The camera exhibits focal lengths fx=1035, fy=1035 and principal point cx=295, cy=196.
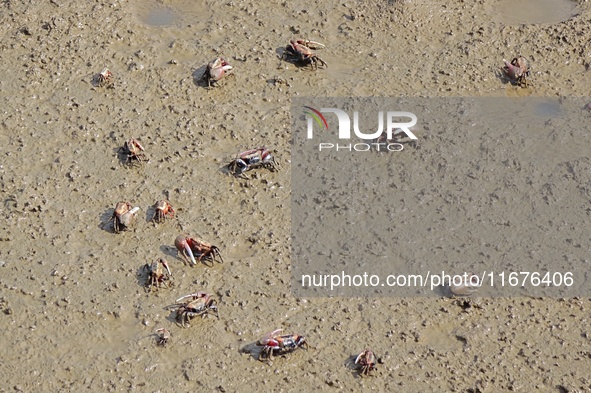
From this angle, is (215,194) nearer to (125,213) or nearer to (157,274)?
(125,213)

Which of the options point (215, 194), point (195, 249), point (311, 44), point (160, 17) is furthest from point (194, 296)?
point (160, 17)

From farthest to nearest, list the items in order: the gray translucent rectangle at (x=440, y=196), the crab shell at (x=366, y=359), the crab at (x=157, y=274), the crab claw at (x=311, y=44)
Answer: the crab claw at (x=311, y=44), the gray translucent rectangle at (x=440, y=196), the crab at (x=157, y=274), the crab shell at (x=366, y=359)

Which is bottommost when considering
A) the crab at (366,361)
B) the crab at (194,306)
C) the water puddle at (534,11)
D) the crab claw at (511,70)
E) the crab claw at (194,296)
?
the crab at (366,361)

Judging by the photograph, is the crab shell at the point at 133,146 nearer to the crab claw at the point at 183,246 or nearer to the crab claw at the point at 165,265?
the crab claw at the point at 183,246

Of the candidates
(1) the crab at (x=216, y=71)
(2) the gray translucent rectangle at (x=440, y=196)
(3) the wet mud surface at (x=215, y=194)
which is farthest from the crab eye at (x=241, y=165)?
(1) the crab at (x=216, y=71)

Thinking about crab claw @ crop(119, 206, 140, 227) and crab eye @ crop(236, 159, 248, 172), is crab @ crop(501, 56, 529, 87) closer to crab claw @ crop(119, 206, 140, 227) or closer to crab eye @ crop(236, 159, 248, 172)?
crab eye @ crop(236, 159, 248, 172)

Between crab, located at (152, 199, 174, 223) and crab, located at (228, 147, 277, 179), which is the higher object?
crab, located at (228, 147, 277, 179)

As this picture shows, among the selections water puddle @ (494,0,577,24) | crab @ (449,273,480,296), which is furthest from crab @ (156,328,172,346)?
water puddle @ (494,0,577,24)
